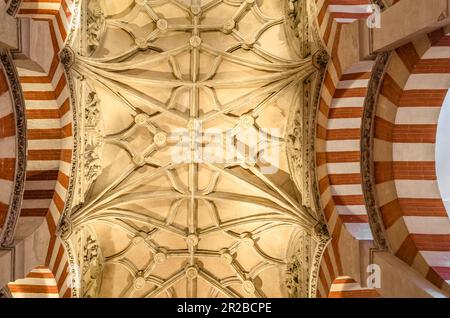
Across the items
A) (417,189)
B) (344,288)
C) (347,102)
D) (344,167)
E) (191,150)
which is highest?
(347,102)

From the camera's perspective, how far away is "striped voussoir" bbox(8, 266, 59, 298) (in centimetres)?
935

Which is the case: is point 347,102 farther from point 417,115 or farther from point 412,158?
point 412,158

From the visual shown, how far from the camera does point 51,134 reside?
9.77m

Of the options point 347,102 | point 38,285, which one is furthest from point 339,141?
point 38,285

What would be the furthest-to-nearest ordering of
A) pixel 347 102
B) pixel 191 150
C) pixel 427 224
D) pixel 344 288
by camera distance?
pixel 191 150, pixel 344 288, pixel 347 102, pixel 427 224

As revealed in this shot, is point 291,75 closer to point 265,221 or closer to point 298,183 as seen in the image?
point 298,183

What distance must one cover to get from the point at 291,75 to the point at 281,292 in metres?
4.47

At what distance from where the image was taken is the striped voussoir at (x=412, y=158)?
746 cm

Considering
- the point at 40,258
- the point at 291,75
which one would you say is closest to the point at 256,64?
the point at 291,75

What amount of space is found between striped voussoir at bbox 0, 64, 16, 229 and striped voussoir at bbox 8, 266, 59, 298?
155cm

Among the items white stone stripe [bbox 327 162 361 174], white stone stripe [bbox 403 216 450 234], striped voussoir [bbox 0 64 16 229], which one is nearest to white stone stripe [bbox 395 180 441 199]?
white stone stripe [bbox 403 216 450 234]

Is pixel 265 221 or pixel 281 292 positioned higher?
pixel 265 221

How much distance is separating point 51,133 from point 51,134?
0.02 m

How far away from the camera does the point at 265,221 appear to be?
437 inches
